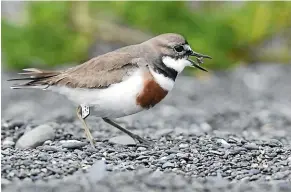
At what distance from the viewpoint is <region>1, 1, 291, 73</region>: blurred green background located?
40.0 ft

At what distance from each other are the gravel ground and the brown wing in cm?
50

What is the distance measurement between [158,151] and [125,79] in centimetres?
66

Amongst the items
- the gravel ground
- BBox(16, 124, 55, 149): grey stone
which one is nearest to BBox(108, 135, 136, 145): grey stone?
the gravel ground

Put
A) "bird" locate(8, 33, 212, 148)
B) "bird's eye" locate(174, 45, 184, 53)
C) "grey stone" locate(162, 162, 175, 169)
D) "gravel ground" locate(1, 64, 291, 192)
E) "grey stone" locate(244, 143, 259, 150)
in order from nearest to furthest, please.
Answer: "gravel ground" locate(1, 64, 291, 192) < "grey stone" locate(162, 162, 175, 169) < "bird" locate(8, 33, 212, 148) < "grey stone" locate(244, 143, 259, 150) < "bird's eye" locate(174, 45, 184, 53)

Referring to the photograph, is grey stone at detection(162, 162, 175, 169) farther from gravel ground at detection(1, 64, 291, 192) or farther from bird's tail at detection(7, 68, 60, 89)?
bird's tail at detection(7, 68, 60, 89)

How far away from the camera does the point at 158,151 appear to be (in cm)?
570

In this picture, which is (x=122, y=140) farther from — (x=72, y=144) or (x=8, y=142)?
(x=8, y=142)

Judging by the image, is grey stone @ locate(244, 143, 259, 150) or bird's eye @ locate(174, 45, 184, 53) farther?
bird's eye @ locate(174, 45, 184, 53)

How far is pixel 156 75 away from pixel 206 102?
14.0 feet

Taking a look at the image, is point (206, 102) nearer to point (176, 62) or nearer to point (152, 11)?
point (152, 11)

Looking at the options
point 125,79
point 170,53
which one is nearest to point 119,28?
point 170,53

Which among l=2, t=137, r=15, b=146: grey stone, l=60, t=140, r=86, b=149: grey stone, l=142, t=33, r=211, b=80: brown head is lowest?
l=60, t=140, r=86, b=149: grey stone

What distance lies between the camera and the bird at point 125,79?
570cm

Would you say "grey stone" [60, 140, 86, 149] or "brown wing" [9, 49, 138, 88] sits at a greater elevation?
"brown wing" [9, 49, 138, 88]
